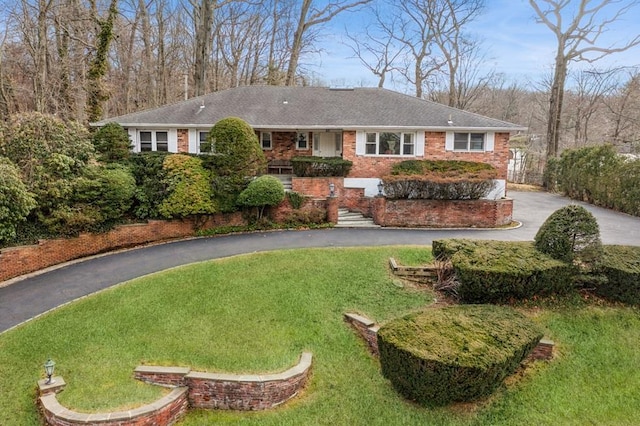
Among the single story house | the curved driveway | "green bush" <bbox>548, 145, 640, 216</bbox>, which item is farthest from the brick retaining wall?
"green bush" <bbox>548, 145, 640, 216</bbox>

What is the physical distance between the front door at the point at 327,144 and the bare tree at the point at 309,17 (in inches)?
429

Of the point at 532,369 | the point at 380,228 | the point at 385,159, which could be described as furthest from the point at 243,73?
the point at 532,369

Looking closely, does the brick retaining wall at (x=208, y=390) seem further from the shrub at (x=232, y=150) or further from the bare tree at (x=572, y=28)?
the bare tree at (x=572, y=28)

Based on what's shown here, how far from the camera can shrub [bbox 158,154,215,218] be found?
13.8 meters

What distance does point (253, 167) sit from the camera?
15.5 metres

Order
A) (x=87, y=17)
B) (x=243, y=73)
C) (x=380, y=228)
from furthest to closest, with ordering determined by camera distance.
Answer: (x=243, y=73) < (x=87, y=17) < (x=380, y=228)

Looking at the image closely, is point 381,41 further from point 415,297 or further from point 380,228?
point 415,297

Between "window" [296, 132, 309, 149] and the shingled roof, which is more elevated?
the shingled roof

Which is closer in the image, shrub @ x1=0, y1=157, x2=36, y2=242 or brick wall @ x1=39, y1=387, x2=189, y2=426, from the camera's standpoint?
brick wall @ x1=39, y1=387, x2=189, y2=426

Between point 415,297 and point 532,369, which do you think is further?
point 415,297

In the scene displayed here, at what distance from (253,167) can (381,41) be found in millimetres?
25653

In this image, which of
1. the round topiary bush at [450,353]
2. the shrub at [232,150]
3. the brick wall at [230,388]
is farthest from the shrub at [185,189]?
the round topiary bush at [450,353]

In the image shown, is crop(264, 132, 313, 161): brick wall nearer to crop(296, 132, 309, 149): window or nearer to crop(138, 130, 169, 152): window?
crop(296, 132, 309, 149): window

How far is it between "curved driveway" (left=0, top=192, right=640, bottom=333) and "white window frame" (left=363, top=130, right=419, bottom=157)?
16.0 ft
